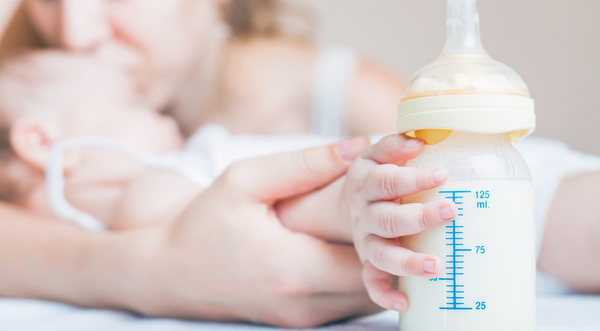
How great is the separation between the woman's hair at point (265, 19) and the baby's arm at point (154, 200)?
934mm

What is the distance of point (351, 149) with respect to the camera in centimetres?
66

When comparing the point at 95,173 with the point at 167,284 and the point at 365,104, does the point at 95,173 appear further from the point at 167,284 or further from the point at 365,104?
the point at 365,104

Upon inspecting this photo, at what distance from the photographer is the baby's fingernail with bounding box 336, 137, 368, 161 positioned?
657 mm

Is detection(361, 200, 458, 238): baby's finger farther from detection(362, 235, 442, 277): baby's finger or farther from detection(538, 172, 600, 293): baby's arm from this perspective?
Result: detection(538, 172, 600, 293): baby's arm

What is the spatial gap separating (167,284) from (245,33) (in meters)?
1.23

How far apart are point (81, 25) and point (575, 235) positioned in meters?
1.15

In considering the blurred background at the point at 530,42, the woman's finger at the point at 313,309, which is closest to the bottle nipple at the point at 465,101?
the woman's finger at the point at 313,309

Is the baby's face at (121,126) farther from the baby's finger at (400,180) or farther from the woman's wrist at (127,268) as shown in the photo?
the baby's finger at (400,180)

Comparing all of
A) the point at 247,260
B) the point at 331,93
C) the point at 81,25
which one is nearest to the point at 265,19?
the point at 331,93

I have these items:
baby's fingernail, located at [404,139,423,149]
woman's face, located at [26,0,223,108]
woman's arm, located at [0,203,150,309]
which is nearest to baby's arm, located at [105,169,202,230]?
woman's arm, located at [0,203,150,309]

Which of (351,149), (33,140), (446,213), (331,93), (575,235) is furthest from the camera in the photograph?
(331,93)

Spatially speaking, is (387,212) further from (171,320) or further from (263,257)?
(171,320)

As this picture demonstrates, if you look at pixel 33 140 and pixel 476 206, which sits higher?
pixel 33 140

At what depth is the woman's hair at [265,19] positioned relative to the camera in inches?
71.7
